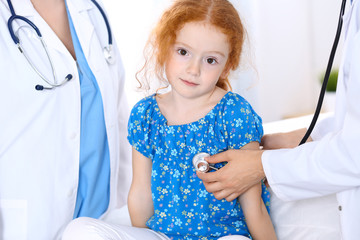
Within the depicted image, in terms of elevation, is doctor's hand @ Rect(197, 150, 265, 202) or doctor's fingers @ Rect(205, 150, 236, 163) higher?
doctor's fingers @ Rect(205, 150, 236, 163)

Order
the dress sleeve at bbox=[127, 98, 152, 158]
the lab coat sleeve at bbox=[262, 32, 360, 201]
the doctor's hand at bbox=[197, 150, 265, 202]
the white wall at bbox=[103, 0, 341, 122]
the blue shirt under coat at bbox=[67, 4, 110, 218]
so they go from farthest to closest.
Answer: the white wall at bbox=[103, 0, 341, 122], the blue shirt under coat at bbox=[67, 4, 110, 218], the dress sleeve at bbox=[127, 98, 152, 158], the doctor's hand at bbox=[197, 150, 265, 202], the lab coat sleeve at bbox=[262, 32, 360, 201]

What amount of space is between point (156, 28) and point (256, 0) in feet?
8.00

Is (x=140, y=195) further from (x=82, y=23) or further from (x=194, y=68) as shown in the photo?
(x=82, y=23)

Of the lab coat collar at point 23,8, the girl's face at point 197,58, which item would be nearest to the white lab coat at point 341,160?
the girl's face at point 197,58

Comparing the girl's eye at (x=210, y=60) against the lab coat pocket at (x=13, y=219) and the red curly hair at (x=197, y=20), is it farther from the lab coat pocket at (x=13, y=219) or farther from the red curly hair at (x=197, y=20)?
the lab coat pocket at (x=13, y=219)

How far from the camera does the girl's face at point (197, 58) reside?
1.24 meters

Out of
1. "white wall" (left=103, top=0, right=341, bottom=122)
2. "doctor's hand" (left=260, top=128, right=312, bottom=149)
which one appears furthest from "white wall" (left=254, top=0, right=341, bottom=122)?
"doctor's hand" (left=260, top=128, right=312, bottom=149)

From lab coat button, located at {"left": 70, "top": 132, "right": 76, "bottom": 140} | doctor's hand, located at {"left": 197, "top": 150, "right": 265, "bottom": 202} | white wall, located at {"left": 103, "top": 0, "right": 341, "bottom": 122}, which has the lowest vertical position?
white wall, located at {"left": 103, "top": 0, "right": 341, "bottom": 122}

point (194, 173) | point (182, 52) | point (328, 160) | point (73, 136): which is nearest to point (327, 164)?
point (328, 160)

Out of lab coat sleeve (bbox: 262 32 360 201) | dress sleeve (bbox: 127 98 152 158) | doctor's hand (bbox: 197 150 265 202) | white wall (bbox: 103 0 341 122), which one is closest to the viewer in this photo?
lab coat sleeve (bbox: 262 32 360 201)

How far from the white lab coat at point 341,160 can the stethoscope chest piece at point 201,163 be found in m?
0.15

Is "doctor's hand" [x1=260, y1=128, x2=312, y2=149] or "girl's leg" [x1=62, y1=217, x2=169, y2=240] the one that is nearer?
"girl's leg" [x1=62, y1=217, x2=169, y2=240]

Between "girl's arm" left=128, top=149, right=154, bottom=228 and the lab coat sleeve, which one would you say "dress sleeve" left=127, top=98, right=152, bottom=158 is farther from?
the lab coat sleeve

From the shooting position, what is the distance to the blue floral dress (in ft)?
4.12
